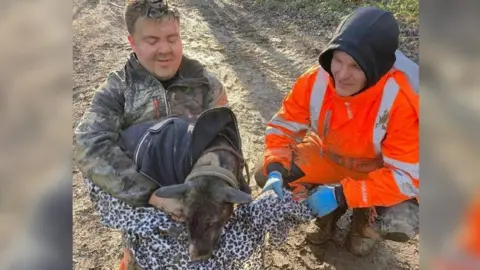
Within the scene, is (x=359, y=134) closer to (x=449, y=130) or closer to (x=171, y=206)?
(x=171, y=206)

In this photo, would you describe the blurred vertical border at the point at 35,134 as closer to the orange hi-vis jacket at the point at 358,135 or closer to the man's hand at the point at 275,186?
the man's hand at the point at 275,186

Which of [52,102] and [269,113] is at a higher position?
[52,102]

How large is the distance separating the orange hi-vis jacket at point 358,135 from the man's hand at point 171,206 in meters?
0.34

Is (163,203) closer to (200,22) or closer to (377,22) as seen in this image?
(377,22)

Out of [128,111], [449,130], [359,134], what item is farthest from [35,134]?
[359,134]

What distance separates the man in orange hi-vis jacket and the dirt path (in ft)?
0.34

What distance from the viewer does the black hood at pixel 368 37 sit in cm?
103

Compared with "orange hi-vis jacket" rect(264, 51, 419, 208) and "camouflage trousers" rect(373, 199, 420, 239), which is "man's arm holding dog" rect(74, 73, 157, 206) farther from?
"camouflage trousers" rect(373, 199, 420, 239)

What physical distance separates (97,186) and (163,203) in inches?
6.2

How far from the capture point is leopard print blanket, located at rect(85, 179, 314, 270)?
97cm

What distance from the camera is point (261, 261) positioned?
116 centimetres

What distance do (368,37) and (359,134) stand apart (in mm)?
262

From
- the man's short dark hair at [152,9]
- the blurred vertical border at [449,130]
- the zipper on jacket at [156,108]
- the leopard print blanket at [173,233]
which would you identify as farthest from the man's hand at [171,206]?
the blurred vertical border at [449,130]

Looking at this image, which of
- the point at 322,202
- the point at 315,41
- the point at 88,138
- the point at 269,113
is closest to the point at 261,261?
the point at 322,202
